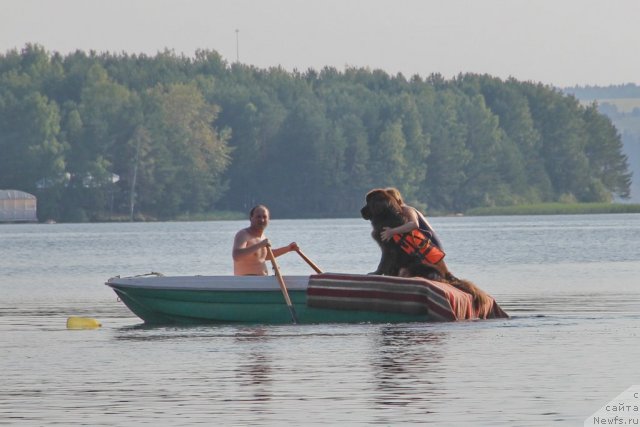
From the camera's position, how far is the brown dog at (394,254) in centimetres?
2194

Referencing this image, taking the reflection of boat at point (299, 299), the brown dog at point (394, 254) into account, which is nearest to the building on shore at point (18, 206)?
the reflection of boat at point (299, 299)

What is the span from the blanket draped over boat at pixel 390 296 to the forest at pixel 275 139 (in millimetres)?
114371

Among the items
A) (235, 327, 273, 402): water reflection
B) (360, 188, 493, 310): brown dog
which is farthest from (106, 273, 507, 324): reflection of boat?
(235, 327, 273, 402): water reflection

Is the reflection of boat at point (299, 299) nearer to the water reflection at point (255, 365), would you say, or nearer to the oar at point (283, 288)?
the oar at point (283, 288)

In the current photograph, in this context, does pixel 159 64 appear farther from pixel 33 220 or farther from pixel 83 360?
pixel 83 360

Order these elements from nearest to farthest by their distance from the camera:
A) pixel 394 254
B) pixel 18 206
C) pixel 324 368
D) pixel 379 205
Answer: pixel 324 368
pixel 379 205
pixel 394 254
pixel 18 206

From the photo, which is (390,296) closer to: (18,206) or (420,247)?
(420,247)

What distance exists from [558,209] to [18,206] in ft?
162

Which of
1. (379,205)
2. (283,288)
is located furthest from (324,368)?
(283,288)

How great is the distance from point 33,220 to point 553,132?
5687 cm

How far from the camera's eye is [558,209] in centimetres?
15825

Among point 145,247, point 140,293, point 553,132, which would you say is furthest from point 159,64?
point 140,293

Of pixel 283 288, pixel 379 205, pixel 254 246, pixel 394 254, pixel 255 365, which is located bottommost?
pixel 255 365

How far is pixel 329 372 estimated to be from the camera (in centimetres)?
1767
